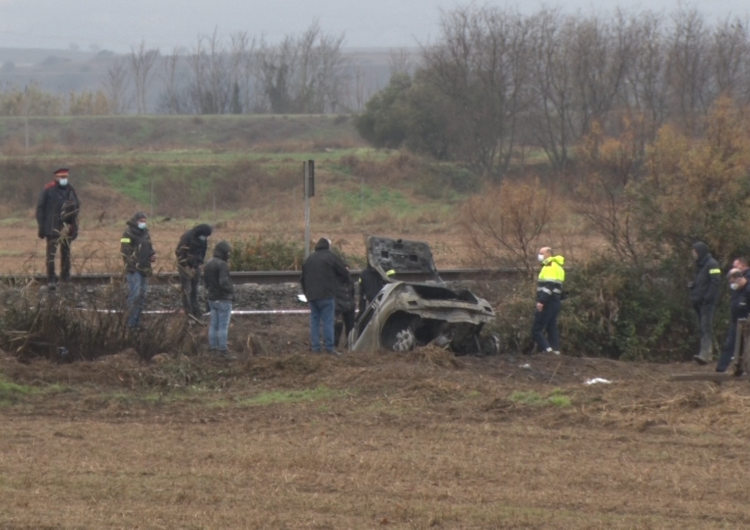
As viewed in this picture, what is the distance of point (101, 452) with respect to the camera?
880cm

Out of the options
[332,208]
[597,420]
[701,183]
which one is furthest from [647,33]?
[597,420]

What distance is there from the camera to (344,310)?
14.7 meters

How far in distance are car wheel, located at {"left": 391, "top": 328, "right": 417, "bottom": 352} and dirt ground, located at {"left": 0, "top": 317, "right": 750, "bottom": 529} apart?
67 cm

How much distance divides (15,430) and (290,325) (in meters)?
7.23

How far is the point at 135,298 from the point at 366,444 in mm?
5170

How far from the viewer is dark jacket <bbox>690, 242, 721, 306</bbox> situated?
14844mm

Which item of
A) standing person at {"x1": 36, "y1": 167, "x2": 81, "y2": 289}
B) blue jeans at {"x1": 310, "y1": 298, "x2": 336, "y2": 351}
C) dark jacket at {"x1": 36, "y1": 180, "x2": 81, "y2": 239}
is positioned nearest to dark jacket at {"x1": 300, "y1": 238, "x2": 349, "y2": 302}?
blue jeans at {"x1": 310, "y1": 298, "x2": 336, "y2": 351}

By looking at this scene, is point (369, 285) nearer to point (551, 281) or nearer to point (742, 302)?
point (551, 281)

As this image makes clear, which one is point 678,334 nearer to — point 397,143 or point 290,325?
point 290,325

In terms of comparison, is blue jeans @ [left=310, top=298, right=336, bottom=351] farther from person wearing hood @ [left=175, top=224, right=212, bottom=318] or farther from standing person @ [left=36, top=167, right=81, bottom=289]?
standing person @ [left=36, top=167, right=81, bottom=289]

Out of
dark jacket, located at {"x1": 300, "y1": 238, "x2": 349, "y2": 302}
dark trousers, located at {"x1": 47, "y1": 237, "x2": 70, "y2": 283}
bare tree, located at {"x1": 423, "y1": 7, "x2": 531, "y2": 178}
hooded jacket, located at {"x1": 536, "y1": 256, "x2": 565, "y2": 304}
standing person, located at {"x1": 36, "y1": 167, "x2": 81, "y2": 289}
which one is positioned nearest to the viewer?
dark jacket, located at {"x1": 300, "y1": 238, "x2": 349, "y2": 302}

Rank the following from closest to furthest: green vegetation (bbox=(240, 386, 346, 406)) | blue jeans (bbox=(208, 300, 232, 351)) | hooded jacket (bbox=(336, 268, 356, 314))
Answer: green vegetation (bbox=(240, 386, 346, 406)), blue jeans (bbox=(208, 300, 232, 351)), hooded jacket (bbox=(336, 268, 356, 314))

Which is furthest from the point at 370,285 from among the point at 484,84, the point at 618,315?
the point at 484,84

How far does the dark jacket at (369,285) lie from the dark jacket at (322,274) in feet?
3.56
